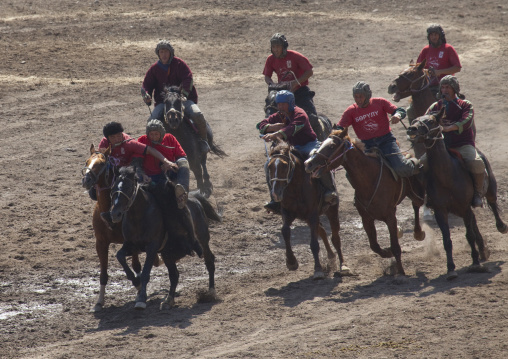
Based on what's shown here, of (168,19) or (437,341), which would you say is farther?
(168,19)

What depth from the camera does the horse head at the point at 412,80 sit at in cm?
1502

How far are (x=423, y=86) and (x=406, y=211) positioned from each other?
2.60 metres

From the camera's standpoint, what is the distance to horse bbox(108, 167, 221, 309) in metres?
10.6

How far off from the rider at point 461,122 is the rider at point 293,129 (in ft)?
6.25

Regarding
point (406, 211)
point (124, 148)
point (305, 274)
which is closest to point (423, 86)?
point (406, 211)

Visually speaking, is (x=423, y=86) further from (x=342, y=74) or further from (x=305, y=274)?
(x=342, y=74)

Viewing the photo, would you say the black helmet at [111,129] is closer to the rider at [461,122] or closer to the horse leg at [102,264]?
the horse leg at [102,264]

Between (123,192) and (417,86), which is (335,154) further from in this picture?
(417,86)

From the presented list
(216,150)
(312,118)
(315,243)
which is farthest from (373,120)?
(216,150)

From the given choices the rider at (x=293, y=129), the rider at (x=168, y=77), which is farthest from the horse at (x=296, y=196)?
the rider at (x=168, y=77)

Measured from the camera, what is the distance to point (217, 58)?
2352 cm

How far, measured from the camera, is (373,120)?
475 inches

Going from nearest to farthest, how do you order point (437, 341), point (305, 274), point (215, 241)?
point (437, 341) → point (305, 274) → point (215, 241)

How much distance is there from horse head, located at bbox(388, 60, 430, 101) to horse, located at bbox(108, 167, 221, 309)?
5.47m
